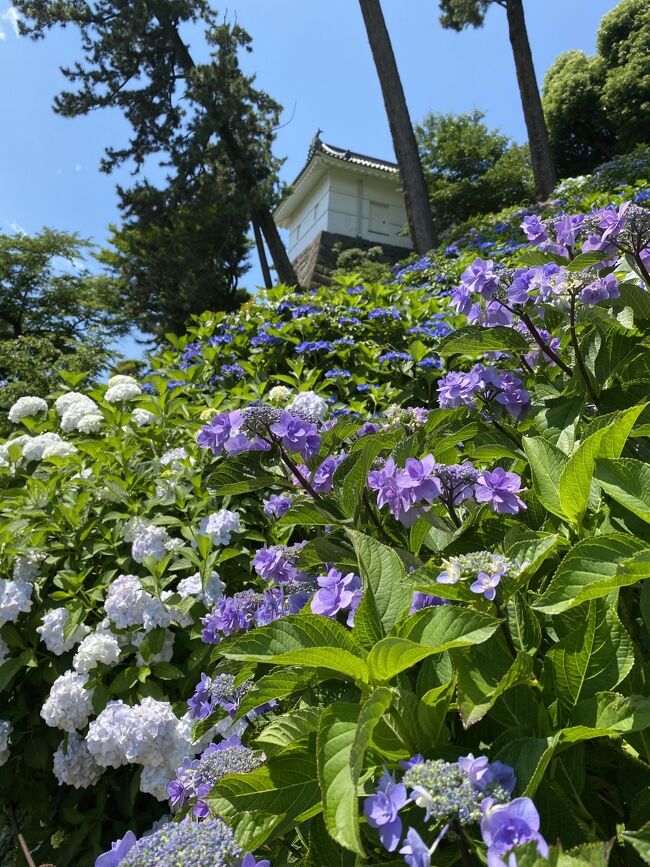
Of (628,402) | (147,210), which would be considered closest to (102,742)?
(628,402)

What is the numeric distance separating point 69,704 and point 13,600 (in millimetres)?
440

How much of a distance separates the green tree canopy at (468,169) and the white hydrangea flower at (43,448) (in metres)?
17.8

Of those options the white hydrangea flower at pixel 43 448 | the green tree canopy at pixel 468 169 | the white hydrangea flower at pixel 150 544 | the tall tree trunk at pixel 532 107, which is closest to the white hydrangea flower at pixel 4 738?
the white hydrangea flower at pixel 150 544

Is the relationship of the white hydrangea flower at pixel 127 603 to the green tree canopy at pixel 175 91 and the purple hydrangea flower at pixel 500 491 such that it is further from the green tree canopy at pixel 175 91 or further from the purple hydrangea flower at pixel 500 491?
the green tree canopy at pixel 175 91

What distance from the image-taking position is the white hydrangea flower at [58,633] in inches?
83.9

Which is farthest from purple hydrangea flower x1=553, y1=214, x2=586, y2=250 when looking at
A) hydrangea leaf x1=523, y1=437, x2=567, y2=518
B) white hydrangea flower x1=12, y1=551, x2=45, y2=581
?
white hydrangea flower x1=12, y1=551, x2=45, y2=581

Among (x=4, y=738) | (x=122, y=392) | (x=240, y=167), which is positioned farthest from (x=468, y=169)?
(x=4, y=738)

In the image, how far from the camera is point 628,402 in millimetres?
1390

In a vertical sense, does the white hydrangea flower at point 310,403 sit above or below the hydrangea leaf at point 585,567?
above

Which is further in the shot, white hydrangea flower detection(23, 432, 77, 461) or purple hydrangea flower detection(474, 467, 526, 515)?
white hydrangea flower detection(23, 432, 77, 461)

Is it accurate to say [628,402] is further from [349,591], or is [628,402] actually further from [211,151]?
[211,151]

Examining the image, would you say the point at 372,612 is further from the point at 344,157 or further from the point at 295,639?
the point at 344,157

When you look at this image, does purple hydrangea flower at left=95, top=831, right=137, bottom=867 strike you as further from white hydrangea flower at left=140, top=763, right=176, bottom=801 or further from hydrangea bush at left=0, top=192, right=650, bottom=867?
white hydrangea flower at left=140, top=763, right=176, bottom=801

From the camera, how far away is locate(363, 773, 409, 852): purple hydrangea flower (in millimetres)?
679
